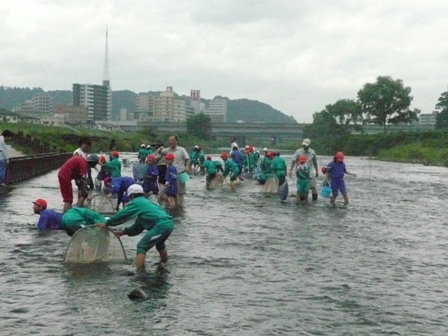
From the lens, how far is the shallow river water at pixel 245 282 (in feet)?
28.3

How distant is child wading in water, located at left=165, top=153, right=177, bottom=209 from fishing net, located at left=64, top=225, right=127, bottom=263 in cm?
703

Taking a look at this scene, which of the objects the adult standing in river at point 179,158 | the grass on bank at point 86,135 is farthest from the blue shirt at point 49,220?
the grass on bank at point 86,135

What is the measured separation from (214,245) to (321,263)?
2729mm

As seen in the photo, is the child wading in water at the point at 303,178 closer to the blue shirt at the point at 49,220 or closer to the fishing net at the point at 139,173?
the fishing net at the point at 139,173

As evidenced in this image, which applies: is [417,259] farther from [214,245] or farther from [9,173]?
[9,173]

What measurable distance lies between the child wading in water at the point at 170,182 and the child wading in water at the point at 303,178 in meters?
4.49

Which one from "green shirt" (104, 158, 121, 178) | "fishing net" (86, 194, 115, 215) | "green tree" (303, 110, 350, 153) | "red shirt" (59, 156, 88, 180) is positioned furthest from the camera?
"green tree" (303, 110, 350, 153)

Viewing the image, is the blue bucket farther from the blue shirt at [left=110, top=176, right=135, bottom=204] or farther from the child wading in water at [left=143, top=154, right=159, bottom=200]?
the blue shirt at [left=110, top=176, right=135, bottom=204]

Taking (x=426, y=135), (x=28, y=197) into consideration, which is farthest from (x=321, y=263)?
(x=426, y=135)

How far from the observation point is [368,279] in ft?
37.8

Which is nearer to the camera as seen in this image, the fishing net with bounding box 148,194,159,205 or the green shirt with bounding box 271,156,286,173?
the fishing net with bounding box 148,194,159,205

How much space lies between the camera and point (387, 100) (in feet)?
401

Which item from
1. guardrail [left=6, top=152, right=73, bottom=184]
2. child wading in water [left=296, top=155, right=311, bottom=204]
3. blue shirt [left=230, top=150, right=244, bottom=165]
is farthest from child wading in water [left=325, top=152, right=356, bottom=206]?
guardrail [left=6, top=152, right=73, bottom=184]

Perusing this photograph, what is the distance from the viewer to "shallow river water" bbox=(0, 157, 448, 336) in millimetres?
8625
